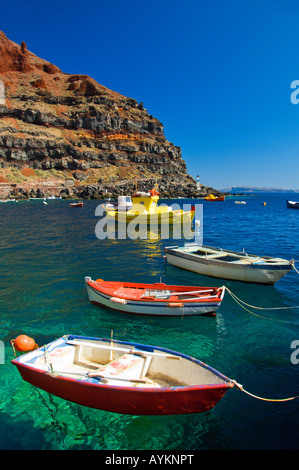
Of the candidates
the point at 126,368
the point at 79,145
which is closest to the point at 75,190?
the point at 79,145

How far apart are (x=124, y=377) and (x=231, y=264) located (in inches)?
396

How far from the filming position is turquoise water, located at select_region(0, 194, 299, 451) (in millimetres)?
5867

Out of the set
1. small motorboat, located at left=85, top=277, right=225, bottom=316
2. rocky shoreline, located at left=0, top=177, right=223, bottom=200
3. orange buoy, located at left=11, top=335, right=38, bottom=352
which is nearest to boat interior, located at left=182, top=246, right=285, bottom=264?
small motorboat, located at left=85, top=277, right=225, bottom=316

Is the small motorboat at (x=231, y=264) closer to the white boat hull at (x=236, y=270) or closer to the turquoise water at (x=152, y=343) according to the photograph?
the white boat hull at (x=236, y=270)

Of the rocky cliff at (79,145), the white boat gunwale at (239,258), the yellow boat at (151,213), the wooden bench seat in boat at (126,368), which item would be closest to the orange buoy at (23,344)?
the wooden bench seat in boat at (126,368)

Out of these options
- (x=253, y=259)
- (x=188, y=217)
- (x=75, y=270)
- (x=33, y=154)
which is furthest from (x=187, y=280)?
(x=33, y=154)

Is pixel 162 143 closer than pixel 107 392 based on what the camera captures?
No

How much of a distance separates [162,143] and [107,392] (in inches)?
6574

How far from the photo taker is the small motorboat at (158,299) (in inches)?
423

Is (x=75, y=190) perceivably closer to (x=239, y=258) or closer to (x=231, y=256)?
(x=231, y=256)

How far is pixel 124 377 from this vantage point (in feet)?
20.9

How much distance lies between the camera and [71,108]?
152 m
